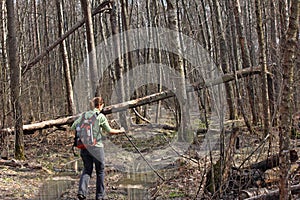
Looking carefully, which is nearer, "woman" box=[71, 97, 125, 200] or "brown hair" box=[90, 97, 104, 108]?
"woman" box=[71, 97, 125, 200]

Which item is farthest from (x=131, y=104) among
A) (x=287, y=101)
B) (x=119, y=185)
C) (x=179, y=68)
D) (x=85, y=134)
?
(x=287, y=101)

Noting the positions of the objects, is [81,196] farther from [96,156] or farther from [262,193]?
[262,193]

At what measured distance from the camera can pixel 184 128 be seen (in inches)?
485

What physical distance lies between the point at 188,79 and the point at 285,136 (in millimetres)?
10020

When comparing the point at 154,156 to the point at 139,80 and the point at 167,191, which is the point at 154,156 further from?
the point at 139,80

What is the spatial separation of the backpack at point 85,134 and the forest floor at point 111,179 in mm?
1146

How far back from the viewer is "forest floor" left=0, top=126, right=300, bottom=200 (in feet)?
19.8

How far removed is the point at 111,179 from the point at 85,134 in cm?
261

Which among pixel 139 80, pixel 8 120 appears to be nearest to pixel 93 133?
pixel 8 120

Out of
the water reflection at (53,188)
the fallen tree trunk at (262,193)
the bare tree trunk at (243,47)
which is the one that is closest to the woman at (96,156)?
the water reflection at (53,188)

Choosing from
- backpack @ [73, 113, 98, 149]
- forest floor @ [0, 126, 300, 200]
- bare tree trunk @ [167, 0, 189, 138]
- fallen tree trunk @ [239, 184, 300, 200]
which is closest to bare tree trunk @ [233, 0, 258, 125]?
bare tree trunk @ [167, 0, 189, 138]

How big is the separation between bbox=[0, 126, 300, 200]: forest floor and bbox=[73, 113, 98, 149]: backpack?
115 centimetres

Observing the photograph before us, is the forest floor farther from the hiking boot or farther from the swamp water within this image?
the hiking boot

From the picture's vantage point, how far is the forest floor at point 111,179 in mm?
6025
